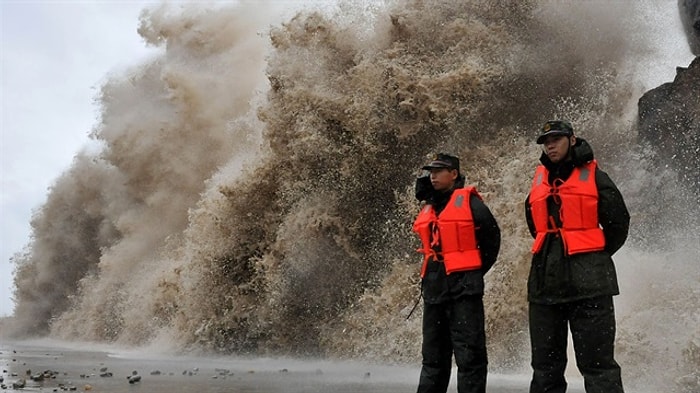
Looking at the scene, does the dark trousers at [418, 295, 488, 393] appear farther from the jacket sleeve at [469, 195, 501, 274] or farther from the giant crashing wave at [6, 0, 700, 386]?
the giant crashing wave at [6, 0, 700, 386]

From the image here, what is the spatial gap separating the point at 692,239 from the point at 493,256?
434 cm

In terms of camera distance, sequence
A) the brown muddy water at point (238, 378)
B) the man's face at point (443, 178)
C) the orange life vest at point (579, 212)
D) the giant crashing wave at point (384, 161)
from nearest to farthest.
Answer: the orange life vest at point (579, 212), the man's face at point (443, 178), the brown muddy water at point (238, 378), the giant crashing wave at point (384, 161)

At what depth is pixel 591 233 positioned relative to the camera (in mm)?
3750

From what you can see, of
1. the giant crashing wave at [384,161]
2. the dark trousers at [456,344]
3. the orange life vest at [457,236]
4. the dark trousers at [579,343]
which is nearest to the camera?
the dark trousers at [579,343]

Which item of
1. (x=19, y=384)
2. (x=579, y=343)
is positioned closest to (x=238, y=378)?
(x=19, y=384)

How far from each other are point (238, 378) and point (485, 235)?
168 inches

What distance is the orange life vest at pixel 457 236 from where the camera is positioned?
13.7ft

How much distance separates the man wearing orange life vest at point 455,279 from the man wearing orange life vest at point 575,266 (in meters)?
0.33

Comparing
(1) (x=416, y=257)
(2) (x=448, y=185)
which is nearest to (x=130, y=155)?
(1) (x=416, y=257)

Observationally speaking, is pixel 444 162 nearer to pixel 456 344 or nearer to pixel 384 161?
pixel 456 344

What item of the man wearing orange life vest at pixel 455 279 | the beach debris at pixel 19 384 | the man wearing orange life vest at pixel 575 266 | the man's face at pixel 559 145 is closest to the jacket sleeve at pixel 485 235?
the man wearing orange life vest at pixel 455 279

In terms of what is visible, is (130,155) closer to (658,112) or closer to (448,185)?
(658,112)

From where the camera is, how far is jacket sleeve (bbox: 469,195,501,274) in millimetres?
4242

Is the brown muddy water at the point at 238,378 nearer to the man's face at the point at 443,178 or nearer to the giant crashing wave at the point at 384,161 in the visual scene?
the giant crashing wave at the point at 384,161
